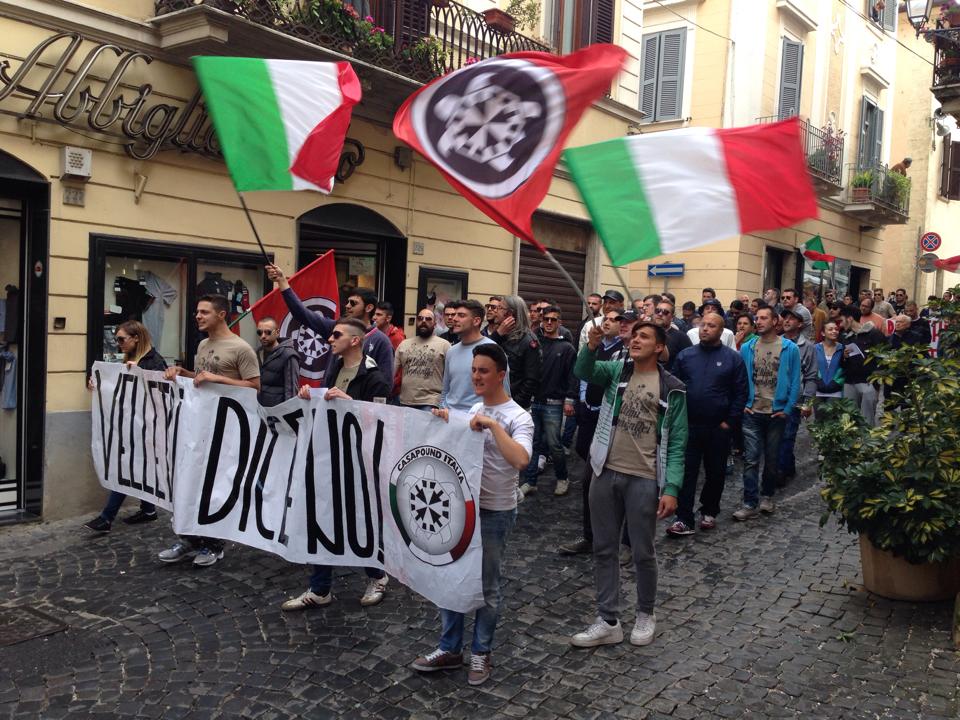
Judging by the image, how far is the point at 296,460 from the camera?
5.17 meters

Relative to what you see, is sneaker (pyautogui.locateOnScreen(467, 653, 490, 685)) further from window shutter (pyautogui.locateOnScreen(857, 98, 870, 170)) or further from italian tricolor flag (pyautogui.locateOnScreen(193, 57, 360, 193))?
window shutter (pyautogui.locateOnScreen(857, 98, 870, 170))

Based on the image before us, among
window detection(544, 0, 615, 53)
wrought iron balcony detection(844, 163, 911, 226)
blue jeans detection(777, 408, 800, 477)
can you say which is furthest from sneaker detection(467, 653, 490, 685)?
wrought iron balcony detection(844, 163, 911, 226)

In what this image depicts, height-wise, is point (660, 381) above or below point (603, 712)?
above

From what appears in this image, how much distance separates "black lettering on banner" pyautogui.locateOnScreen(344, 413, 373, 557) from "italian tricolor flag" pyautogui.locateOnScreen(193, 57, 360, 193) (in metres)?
1.68

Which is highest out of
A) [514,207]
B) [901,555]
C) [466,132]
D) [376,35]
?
[376,35]

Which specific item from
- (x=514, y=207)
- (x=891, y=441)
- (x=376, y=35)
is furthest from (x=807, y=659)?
(x=376, y=35)

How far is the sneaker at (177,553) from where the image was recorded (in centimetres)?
601

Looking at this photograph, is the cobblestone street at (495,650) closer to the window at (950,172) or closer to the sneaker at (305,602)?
the sneaker at (305,602)

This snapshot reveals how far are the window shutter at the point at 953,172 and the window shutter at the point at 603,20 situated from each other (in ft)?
61.2

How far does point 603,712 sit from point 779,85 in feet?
59.5

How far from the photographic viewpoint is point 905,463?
5.18 metres

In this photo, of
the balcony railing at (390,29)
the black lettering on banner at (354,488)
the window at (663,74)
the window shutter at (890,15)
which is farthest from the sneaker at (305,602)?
the window shutter at (890,15)

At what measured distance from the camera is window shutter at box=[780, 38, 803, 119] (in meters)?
19.1

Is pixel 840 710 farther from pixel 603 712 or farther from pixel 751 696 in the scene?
pixel 603 712
